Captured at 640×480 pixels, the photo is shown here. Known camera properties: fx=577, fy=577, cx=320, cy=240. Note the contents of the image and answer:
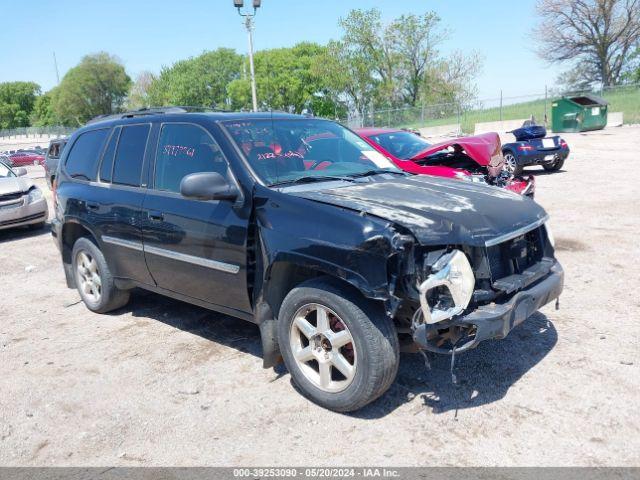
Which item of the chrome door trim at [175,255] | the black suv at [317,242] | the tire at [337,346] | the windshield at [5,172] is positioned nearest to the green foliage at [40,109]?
the windshield at [5,172]

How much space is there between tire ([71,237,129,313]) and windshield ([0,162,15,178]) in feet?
21.2

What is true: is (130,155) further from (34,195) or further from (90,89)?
(90,89)

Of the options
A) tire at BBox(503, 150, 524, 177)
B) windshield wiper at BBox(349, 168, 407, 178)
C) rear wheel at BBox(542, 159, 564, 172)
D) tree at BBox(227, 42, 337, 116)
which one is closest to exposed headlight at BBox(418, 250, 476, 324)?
windshield wiper at BBox(349, 168, 407, 178)

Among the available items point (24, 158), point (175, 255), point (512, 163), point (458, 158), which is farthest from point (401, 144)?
point (24, 158)

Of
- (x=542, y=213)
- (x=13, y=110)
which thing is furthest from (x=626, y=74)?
(x=13, y=110)

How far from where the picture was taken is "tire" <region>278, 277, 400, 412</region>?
11.0 ft

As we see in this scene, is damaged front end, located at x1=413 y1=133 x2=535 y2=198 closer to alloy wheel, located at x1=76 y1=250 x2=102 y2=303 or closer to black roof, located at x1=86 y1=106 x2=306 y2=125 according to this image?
black roof, located at x1=86 y1=106 x2=306 y2=125

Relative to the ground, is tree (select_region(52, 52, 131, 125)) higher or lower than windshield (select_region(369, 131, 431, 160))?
higher

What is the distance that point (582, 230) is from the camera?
A: 813 cm

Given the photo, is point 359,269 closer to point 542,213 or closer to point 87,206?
point 542,213

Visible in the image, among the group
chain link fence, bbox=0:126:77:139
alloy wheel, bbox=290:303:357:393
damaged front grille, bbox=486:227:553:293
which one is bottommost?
alloy wheel, bbox=290:303:357:393

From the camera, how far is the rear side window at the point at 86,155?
5.55 metres

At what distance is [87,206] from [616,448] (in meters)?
4.71

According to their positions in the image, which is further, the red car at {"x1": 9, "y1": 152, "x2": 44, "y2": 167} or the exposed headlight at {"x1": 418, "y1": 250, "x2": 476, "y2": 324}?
the red car at {"x1": 9, "y1": 152, "x2": 44, "y2": 167}
